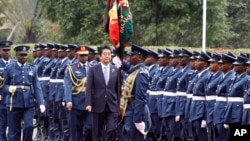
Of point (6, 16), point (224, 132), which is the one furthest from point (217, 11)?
point (224, 132)

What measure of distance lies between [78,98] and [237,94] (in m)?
4.67

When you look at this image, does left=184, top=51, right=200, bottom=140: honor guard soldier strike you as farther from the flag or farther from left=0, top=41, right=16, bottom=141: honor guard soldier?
left=0, top=41, right=16, bottom=141: honor guard soldier

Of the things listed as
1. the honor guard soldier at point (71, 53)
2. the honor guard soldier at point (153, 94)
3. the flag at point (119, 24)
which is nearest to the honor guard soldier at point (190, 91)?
the honor guard soldier at point (153, 94)

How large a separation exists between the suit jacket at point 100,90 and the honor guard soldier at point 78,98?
1909mm

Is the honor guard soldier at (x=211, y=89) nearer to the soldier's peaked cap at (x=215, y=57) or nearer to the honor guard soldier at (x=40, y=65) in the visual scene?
the soldier's peaked cap at (x=215, y=57)

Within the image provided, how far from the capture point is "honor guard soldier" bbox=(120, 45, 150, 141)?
15.5 metres

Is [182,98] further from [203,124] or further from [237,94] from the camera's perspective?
[237,94]

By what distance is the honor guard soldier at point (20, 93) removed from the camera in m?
16.8

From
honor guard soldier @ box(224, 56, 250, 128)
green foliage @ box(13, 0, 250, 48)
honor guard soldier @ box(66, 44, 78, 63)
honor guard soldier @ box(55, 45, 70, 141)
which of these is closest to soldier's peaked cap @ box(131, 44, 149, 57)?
honor guard soldier @ box(224, 56, 250, 128)

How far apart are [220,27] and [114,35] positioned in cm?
2379

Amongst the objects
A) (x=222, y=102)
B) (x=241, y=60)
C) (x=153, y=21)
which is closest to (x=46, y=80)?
(x=222, y=102)

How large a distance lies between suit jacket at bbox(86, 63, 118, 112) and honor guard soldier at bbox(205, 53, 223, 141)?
1709 mm

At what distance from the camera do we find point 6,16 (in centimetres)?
4988

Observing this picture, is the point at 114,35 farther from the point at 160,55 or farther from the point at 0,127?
the point at 0,127
